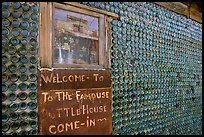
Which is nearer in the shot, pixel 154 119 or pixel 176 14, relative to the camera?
pixel 154 119

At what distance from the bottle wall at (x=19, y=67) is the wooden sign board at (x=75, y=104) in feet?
0.33

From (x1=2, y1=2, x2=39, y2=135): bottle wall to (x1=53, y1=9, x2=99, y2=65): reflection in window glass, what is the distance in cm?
25

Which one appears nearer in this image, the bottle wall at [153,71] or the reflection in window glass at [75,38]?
the reflection in window glass at [75,38]

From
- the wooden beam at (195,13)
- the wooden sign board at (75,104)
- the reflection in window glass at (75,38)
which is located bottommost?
the wooden sign board at (75,104)

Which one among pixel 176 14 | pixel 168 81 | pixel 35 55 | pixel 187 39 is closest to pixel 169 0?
pixel 176 14

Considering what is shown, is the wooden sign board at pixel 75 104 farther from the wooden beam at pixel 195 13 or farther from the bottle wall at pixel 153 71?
the wooden beam at pixel 195 13

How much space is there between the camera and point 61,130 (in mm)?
2115

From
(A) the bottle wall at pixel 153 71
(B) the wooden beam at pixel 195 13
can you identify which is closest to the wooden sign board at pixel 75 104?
(A) the bottle wall at pixel 153 71

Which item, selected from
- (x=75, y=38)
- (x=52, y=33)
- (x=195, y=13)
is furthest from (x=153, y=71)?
(x=195, y=13)

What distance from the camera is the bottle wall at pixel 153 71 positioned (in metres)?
2.70

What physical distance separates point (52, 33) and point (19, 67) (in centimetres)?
48

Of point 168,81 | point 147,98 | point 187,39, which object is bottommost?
point 147,98

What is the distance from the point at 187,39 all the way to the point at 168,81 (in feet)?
3.56

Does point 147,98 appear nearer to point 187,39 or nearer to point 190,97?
point 190,97
